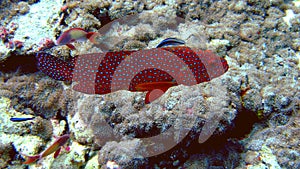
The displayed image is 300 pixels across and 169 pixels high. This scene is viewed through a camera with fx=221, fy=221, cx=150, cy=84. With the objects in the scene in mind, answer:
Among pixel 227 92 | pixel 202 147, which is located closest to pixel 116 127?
pixel 202 147

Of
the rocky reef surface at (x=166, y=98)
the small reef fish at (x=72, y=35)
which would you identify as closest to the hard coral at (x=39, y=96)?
the rocky reef surface at (x=166, y=98)

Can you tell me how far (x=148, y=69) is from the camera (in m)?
3.59

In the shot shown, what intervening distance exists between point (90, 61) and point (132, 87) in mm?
836

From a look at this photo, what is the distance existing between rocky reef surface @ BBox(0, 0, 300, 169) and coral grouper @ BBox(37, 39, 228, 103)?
27cm

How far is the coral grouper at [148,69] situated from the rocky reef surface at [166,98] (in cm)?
27

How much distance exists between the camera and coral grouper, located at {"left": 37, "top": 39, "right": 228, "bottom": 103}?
3527 mm

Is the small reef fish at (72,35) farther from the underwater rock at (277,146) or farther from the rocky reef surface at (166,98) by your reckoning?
the underwater rock at (277,146)

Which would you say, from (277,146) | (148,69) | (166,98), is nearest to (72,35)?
(148,69)

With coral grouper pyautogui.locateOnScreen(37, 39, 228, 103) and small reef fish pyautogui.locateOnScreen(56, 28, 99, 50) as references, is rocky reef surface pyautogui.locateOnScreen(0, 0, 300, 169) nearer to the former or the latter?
coral grouper pyautogui.locateOnScreen(37, 39, 228, 103)

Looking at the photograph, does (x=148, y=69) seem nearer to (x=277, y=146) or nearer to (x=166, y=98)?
(x=166, y=98)

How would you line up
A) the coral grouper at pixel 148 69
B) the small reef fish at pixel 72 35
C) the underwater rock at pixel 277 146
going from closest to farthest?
the coral grouper at pixel 148 69, the underwater rock at pixel 277 146, the small reef fish at pixel 72 35

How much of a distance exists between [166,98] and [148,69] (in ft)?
1.87

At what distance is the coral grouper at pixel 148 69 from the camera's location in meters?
3.53

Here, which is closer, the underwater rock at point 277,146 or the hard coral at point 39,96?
the underwater rock at point 277,146
